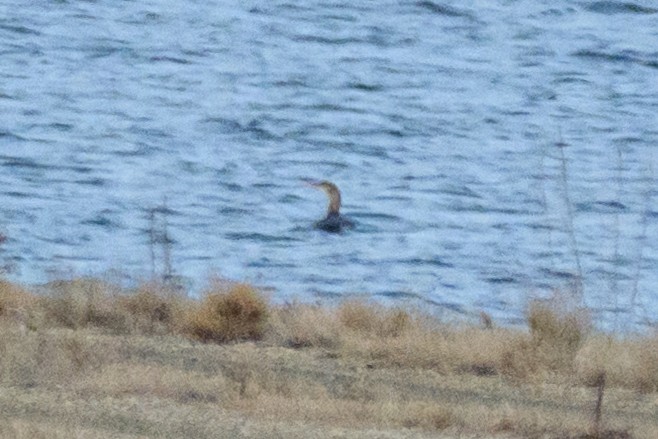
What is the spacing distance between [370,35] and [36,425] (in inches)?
1449

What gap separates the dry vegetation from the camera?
9641 millimetres

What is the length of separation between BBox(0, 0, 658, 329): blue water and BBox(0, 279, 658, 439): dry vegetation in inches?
72.0

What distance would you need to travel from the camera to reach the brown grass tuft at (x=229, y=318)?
12352 millimetres

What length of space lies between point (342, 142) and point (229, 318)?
2427 cm

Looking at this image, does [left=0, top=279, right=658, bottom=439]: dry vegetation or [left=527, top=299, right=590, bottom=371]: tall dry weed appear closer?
[left=0, top=279, right=658, bottom=439]: dry vegetation

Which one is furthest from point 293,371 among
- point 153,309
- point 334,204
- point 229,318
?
point 334,204

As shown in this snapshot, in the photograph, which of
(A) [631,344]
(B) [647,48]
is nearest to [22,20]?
(B) [647,48]

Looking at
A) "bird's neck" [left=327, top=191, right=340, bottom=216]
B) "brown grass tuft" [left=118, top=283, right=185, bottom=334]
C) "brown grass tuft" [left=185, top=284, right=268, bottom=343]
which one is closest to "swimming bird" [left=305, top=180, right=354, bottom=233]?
"bird's neck" [left=327, top=191, right=340, bottom=216]

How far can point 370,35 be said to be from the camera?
45.5 m

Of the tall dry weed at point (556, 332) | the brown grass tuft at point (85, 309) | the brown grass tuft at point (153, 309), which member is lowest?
the brown grass tuft at point (153, 309)

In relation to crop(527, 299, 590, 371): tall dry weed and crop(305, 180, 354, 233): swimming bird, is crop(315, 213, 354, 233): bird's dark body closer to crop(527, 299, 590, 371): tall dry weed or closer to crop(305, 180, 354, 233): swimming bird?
crop(305, 180, 354, 233): swimming bird

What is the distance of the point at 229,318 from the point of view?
1245cm

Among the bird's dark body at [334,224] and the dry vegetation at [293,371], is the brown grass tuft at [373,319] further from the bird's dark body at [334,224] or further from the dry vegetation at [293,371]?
the bird's dark body at [334,224]

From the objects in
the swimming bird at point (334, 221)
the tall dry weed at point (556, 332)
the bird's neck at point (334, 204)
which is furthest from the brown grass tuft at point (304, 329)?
the swimming bird at point (334, 221)
